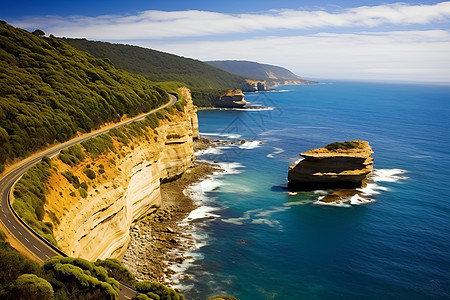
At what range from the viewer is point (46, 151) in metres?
39.3

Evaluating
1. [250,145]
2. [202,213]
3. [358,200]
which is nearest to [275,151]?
[250,145]

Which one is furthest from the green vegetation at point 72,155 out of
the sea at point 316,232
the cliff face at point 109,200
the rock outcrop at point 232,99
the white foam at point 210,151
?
the rock outcrop at point 232,99

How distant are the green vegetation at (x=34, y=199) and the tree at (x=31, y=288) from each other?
806 centimetres

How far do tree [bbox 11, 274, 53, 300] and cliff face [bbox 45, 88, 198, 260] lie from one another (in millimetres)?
10363

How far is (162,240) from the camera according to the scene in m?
43.9

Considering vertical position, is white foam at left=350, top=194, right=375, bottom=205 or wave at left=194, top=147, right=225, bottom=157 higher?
wave at left=194, top=147, right=225, bottom=157

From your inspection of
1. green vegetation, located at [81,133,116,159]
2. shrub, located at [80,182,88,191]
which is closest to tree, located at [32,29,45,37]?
green vegetation, located at [81,133,116,159]

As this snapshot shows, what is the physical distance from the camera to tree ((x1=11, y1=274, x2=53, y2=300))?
51.6ft

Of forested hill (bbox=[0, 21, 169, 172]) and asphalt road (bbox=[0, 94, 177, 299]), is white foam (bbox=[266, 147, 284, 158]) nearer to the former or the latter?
forested hill (bbox=[0, 21, 169, 172])

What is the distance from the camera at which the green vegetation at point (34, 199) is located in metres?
25.3

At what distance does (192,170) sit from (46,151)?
118 ft

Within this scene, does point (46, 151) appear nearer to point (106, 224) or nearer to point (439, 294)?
point (106, 224)

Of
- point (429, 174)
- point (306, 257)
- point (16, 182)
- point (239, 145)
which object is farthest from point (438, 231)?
point (239, 145)

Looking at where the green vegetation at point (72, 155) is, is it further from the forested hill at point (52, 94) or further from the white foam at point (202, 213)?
the white foam at point (202, 213)
